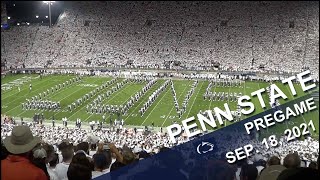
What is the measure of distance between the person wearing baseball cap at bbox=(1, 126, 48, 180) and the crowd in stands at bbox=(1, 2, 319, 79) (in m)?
32.6

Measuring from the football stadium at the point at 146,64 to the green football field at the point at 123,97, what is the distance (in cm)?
6

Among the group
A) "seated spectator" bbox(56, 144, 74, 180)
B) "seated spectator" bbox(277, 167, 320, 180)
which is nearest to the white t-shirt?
"seated spectator" bbox(56, 144, 74, 180)

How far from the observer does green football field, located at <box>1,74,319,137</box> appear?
20500mm

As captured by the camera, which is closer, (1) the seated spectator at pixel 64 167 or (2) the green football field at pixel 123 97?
(1) the seated spectator at pixel 64 167

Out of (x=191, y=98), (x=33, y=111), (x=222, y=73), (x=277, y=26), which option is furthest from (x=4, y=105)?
(x=277, y=26)

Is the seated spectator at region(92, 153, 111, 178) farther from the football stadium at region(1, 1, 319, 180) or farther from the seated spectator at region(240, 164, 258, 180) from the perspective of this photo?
the football stadium at region(1, 1, 319, 180)

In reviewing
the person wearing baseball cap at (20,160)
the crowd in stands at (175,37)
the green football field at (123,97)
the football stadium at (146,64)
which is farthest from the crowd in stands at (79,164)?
the crowd in stands at (175,37)

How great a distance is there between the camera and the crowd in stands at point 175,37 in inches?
1457

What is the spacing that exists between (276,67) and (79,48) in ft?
60.1

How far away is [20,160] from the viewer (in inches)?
105

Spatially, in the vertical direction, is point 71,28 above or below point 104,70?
above

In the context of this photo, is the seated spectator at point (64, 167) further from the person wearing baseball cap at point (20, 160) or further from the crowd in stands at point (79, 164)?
the person wearing baseball cap at point (20, 160)

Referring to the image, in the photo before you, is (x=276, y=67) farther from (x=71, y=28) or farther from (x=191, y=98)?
(x=71, y=28)

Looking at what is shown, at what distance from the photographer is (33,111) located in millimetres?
22047
